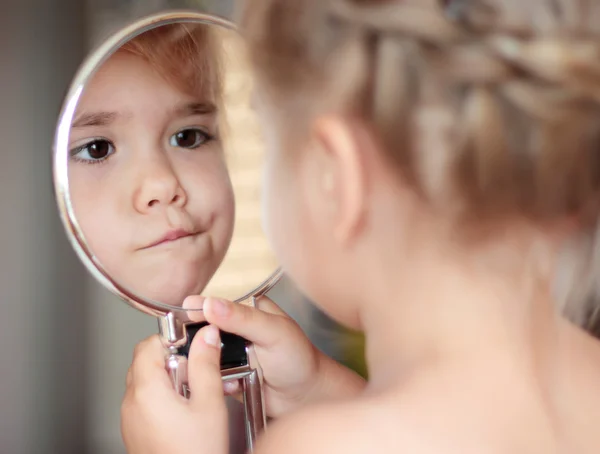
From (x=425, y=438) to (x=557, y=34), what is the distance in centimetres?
23

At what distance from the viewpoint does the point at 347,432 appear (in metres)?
0.38

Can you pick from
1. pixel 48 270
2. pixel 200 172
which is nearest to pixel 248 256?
pixel 200 172

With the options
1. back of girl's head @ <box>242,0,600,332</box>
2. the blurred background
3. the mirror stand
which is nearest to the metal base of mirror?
the mirror stand

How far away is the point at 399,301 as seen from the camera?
0.42 m

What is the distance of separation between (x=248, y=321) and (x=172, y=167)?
0.14 m

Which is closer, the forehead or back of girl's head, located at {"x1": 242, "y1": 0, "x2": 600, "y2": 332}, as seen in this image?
back of girl's head, located at {"x1": 242, "y1": 0, "x2": 600, "y2": 332}

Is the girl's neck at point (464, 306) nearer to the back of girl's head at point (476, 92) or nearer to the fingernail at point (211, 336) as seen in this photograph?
the back of girl's head at point (476, 92)

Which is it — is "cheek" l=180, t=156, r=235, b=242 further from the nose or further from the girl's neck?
the girl's neck

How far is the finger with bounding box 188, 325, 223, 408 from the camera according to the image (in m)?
0.51

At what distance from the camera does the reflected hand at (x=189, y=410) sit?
0.50m

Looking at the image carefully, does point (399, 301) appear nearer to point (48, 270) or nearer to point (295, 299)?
point (295, 299)

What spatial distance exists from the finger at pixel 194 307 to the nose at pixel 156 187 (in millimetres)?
75

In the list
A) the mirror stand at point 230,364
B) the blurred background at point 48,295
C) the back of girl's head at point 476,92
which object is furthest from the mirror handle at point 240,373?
the back of girl's head at point 476,92

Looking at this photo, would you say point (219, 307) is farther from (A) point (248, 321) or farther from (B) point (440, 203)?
(B) point (440, 203)
